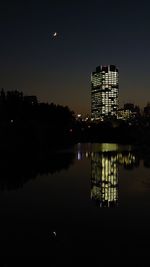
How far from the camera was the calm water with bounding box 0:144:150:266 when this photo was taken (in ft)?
41.5

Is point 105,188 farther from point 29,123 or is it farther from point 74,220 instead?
point 29,123

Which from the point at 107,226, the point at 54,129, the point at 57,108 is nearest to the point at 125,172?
the point at 107,226

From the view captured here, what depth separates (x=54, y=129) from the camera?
295 feet

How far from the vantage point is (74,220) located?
1734 cm

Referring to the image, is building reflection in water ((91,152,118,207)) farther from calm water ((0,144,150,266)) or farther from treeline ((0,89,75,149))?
treeline ((0,89,75,149))

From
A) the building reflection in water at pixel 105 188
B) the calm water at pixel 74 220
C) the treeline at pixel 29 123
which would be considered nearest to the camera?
the calm water at pixel 74 220

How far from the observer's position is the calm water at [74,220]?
41.5 ft

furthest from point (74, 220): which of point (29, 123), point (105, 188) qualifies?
point (29, 123)

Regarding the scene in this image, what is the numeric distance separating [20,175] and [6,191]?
8145 millimetres

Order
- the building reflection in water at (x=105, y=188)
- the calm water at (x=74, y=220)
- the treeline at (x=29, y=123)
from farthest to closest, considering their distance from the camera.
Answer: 1. the treeline at (x=29, y=123)
2. the building reflection in water at (x=105, y=188)
3. the calm water at (x=74, y=220)

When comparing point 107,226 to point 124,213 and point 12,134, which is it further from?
point 12,134

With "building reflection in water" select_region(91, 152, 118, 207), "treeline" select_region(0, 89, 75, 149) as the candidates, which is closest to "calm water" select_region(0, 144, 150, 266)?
"building reflection in water" select_region(91, 152, 118, 207)

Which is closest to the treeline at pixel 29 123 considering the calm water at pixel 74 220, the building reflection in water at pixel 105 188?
the building reflection in water at pixel 105 188

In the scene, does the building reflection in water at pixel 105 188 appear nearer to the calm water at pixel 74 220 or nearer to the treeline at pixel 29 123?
the calm water at pixel 74 220
